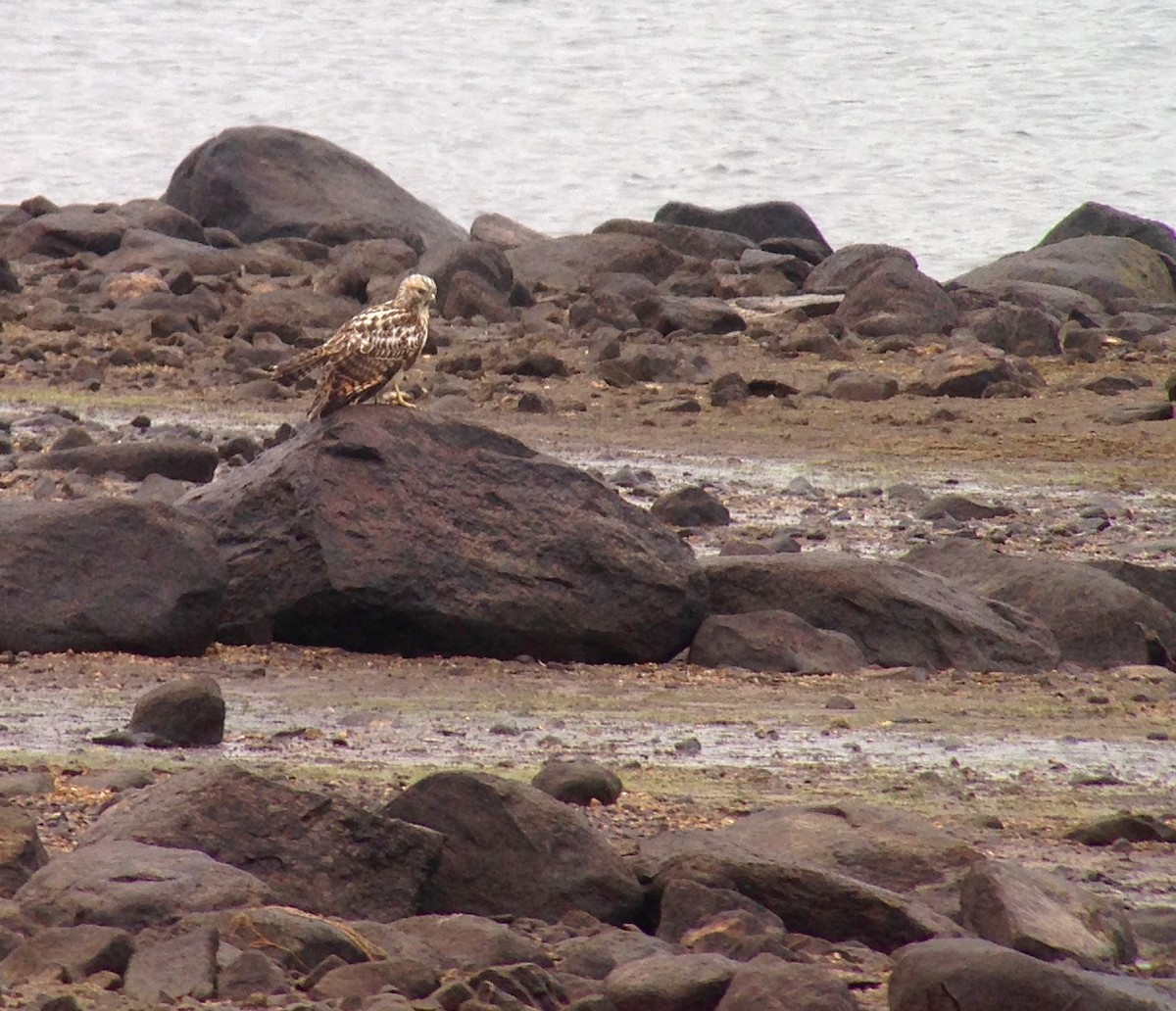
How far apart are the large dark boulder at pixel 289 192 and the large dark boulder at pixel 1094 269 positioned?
5.21m

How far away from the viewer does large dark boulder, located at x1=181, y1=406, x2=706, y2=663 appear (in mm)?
7984

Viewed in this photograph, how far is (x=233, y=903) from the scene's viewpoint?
436 centimetres

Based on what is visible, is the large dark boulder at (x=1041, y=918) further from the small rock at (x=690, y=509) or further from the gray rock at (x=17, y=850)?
the small rock at (x=690, y=509)

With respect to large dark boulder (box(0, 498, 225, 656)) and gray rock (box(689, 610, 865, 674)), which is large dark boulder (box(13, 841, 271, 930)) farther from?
gray rock (box(689, 610, 865, 674))

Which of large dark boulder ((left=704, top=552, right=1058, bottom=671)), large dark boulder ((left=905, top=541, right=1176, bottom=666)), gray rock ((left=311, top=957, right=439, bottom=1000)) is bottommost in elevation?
large dark boulder ((left=905, top=541, right=1176, bottom=666))

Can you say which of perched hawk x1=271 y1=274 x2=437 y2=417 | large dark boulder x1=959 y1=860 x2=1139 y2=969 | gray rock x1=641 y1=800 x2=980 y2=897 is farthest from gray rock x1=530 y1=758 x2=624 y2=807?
perched hawk x1=271 y1=274 x2=437 y2=417

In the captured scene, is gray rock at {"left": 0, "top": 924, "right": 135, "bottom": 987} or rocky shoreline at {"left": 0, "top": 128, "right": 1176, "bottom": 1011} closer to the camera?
gray rock at {"left": 0, "top": 924, "right": 135, "bottom": 987}

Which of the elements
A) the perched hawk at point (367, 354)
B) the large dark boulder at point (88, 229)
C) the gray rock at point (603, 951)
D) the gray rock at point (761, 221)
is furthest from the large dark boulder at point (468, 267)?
the gray rock at point (603, 951)

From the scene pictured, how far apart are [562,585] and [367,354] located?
3.19 ft

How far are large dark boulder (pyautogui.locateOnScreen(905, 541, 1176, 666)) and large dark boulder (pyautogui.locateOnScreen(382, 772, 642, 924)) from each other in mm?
4057

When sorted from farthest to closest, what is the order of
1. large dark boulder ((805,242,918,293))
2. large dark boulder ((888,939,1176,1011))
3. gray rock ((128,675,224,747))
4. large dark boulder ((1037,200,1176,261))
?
large dark boulder ((1037,200,1176,261)), large dark boulder ((805,242,918,293)), gray rock ((128,675,224,747)), large dark boulder ((888,939,1176,1011))

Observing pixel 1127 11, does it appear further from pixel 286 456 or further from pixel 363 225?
pixel 286 456

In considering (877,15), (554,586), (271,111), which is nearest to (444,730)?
(554,586)

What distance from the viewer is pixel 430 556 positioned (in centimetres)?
805
